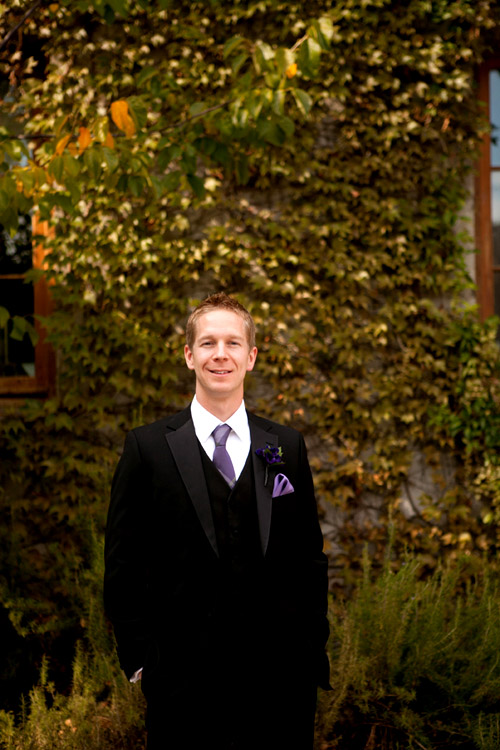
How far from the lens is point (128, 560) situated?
157 centimetres

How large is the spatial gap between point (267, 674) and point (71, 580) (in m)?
2.18

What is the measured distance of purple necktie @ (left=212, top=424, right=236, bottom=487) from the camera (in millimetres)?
1562

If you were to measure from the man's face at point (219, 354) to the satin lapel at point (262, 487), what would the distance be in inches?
5.2

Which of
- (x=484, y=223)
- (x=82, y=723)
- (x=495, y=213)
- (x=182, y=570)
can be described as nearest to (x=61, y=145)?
(x=182, y=570)

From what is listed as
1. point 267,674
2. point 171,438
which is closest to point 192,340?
point 171,438

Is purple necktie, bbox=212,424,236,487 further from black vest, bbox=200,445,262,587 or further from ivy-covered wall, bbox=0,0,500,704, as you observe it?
ivy-covered wall, bbox=0,0,500,704

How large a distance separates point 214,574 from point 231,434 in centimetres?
36

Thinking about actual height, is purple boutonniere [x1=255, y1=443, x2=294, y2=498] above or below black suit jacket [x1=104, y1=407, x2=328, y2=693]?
above

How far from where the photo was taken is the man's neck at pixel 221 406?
160cm

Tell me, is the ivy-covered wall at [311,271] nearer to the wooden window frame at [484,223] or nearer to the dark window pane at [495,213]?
the wooden window frame at [484,223]

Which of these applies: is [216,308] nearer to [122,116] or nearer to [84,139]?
[122,116]

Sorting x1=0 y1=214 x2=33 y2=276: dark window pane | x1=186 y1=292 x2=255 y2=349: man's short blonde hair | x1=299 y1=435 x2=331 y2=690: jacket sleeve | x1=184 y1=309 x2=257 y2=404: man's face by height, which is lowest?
x1=299 y1=435 x2=331 y2=690: jacket sleeve

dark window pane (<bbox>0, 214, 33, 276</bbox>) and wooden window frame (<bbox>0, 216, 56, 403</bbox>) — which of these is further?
dark window pane (<bbox>0, 214, 33, 276</bbox>)

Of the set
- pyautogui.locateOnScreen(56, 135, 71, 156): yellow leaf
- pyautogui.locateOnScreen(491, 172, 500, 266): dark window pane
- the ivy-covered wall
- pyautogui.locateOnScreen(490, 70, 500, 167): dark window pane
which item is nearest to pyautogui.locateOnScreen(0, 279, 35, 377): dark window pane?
the ivy-covered wall
